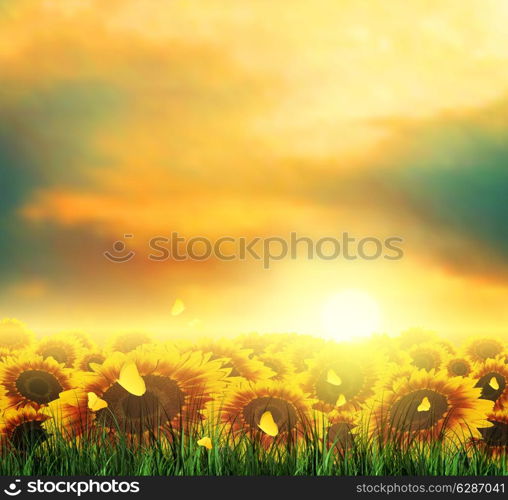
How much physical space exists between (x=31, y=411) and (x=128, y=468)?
68cm

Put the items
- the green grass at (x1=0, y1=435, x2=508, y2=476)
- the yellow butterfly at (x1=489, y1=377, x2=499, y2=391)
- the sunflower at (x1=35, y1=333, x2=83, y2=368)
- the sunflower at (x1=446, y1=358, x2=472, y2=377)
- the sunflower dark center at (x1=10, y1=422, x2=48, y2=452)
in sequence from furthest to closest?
the sunflower at (x1=446, y1=358, x2=472, y2=377) → the yellow butterfly at (x1=489, y1=377, x2=499, y2=391) → the sunflower at (x1=35, y1=333, x2=83, y2=368) → the sunflower dark center at (x1=10, y1=422, x2=48, y2=452) → the green grass at (x1=0, y1=435, x2=508, y2=476)

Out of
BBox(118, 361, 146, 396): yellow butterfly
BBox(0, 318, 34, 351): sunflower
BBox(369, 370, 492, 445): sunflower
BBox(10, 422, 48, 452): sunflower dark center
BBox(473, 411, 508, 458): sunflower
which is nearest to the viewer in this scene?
BBox(118, 361, 146, 396): yellow butterfly

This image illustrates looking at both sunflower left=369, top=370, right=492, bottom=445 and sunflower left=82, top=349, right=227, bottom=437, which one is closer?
sunflower left=82, top=349, right=227, bottom=437

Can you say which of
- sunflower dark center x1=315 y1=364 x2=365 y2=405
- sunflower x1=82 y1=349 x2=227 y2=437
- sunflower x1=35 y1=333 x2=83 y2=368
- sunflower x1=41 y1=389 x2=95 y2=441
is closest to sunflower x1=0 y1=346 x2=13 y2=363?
sunflower x1=35 y1=333 x2=83 y2=368

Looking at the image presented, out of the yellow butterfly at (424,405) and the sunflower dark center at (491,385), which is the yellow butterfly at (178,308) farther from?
the sunflower dark center at (491,385)

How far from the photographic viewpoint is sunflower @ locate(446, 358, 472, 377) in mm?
4625

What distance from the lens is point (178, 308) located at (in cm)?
439

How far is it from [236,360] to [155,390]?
553 millimetres

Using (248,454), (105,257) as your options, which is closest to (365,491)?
(248,454)

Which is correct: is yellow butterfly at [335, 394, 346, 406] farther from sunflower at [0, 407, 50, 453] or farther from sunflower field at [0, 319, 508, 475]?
sunflower at [0, 407, 50, 453]

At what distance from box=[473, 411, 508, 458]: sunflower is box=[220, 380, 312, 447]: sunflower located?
2.66 feet

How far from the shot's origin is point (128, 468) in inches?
135

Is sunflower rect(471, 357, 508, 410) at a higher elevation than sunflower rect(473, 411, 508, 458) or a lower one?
higher

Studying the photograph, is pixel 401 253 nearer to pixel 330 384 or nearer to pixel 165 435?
pixel 330 384
